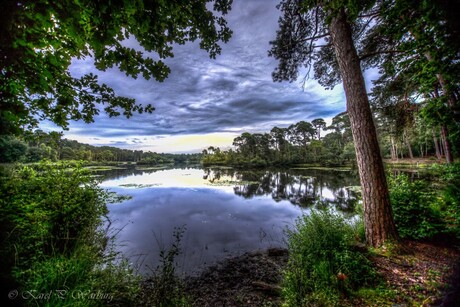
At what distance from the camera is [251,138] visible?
58.5 meters

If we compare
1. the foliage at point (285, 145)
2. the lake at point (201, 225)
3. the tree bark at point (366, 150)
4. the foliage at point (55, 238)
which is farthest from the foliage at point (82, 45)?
the foliage at point (285, 145)

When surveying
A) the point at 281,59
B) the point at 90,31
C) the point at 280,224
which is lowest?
the point at 280,224

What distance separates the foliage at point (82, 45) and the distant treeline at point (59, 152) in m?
0.29

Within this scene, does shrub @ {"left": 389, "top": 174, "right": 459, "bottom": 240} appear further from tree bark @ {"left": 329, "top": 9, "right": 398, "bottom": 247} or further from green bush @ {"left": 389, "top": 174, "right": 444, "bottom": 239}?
tree bark @ {"left": 329, "top": 9, "right": 398, "bottom": 247}

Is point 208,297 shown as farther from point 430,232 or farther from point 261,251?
point 430,232

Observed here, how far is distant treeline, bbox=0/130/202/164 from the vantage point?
2717 millimetres

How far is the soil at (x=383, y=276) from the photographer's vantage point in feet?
6.14

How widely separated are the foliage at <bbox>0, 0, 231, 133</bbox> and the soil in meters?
3.06

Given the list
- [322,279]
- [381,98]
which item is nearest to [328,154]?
[381,98]

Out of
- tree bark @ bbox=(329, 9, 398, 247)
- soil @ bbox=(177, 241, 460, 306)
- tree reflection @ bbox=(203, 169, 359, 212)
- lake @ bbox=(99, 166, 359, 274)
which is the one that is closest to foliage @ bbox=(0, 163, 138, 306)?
lake @ bbox=(99, 166, 359, 274)

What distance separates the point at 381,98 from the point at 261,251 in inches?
299

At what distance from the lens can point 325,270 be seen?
2.68 m

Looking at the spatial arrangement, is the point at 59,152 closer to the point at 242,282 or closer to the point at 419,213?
the point at 242,282

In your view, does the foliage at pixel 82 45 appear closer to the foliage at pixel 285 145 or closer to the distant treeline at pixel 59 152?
the distant treeline at pixel 59 152
